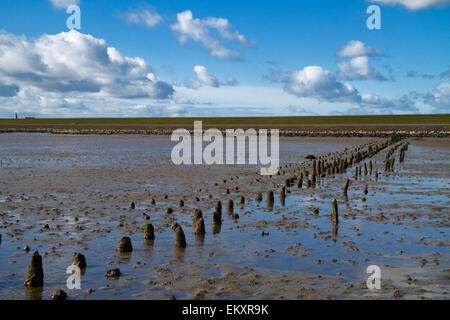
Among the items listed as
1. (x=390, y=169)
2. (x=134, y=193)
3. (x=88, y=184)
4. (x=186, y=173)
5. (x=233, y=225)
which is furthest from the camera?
(x=390, y=169)

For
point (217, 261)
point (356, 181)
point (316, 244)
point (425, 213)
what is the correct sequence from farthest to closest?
point (356, 181)
point (425, 213)
point (316, 244)
point (217, 261)

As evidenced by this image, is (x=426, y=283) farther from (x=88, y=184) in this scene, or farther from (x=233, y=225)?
(x=88, y=184)

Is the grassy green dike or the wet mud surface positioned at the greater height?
the grassy green dike

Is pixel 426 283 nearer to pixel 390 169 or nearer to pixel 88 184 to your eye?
pixel 88 184

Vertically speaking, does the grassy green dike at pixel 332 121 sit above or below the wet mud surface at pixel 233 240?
above

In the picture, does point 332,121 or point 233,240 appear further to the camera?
point 332,121

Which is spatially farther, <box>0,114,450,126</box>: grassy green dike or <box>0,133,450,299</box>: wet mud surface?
<box>0,114,450,126</box>: grassy green dike

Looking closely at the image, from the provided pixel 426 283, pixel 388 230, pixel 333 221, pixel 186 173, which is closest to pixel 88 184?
pixel 186 173

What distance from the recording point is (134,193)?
17.9 metres

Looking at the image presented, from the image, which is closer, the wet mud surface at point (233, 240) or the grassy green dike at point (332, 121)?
the wet mud surface at point (233, 240)

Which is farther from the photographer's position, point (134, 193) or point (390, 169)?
point (390, 169)

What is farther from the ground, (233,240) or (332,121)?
(332,121)

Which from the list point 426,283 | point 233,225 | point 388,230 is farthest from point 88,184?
point 426,283

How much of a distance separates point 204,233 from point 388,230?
501 centimetres
